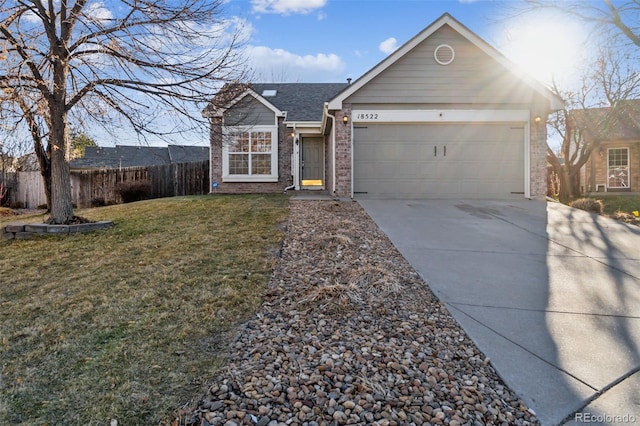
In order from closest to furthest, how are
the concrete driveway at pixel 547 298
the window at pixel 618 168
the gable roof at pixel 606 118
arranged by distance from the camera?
the concrete driveway at pixel 547 298 < the gable roof at pixel 606 118 < the window at pixel 618 168

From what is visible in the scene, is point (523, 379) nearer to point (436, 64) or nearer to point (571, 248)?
point (571, 248)

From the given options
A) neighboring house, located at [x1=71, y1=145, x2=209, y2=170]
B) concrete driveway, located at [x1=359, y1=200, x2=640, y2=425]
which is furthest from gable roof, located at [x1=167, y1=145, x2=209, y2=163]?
concrete driveway, located at [x1=359, y1=200, x2=640, y2=425]

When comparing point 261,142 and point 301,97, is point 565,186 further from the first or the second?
point 261,142

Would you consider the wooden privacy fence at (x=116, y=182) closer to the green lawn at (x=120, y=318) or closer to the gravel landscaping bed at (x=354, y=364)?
the green lawn at (x=120, y=318)

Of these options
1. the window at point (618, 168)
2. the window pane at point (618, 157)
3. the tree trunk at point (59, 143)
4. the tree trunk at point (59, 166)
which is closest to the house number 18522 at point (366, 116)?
the tree trunk at point (59, 143)

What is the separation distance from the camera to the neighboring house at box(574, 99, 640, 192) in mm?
16734

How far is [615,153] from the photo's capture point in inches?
752

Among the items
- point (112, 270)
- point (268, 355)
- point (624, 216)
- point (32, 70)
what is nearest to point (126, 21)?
point (32, 70)

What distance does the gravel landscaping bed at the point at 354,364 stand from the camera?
2.03 metres

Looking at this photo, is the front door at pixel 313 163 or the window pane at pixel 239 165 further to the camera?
the front door at pixel 313 163

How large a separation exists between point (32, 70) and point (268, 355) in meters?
7.94

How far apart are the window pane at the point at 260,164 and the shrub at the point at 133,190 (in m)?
4.44

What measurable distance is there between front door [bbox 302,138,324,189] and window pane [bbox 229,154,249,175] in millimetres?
2332

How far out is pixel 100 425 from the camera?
6.42 ft
